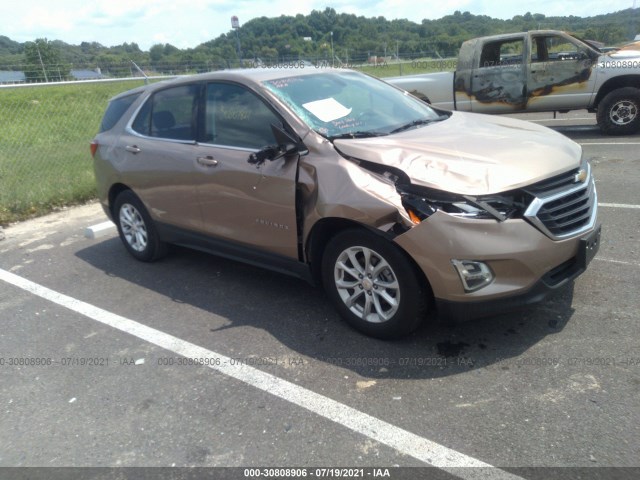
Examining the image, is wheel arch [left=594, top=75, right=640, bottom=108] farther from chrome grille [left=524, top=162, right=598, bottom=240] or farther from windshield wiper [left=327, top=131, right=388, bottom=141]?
windshield wiper [left=327, top=131, right=388, bottom=141]

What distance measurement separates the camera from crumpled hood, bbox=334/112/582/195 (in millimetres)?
3158

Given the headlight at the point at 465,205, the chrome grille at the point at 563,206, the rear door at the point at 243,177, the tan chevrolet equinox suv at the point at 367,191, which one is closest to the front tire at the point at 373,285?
the tan chevrolet equinox suv at the point at 367,191

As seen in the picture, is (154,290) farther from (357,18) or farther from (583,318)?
(357,18)

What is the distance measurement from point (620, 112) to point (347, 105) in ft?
24.3

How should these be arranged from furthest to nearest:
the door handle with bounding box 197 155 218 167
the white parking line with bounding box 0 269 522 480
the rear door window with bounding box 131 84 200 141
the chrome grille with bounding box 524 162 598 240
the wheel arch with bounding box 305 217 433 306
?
the rear door window with bounding box 131 84 200 141 → the door handle with bounding box 197 155 218 167 → the wheel arch with bounding box 305 217 433 306 → the chrome grille with bounding box 524 162 598 240 → the white parking line with bounding box 0 269 522 480

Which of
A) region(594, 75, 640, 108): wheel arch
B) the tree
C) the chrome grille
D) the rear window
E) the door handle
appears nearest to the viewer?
the chrome grille

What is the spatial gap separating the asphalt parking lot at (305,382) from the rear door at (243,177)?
23.9 inches

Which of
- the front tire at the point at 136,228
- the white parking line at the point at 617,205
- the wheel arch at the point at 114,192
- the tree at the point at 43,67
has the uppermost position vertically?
the tree at the point at 43,67

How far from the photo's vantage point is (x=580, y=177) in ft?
11.5

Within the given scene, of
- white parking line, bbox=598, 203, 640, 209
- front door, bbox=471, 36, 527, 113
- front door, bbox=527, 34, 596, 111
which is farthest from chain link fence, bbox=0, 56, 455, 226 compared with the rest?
front door, bbox=527, 34, 596, 111

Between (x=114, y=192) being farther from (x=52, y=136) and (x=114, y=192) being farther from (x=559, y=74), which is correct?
(x=52, y=136)

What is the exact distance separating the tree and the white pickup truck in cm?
1304

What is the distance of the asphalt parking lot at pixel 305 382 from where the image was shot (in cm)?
268

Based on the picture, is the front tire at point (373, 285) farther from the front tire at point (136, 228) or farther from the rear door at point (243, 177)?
the front tire at point (136, 228)
